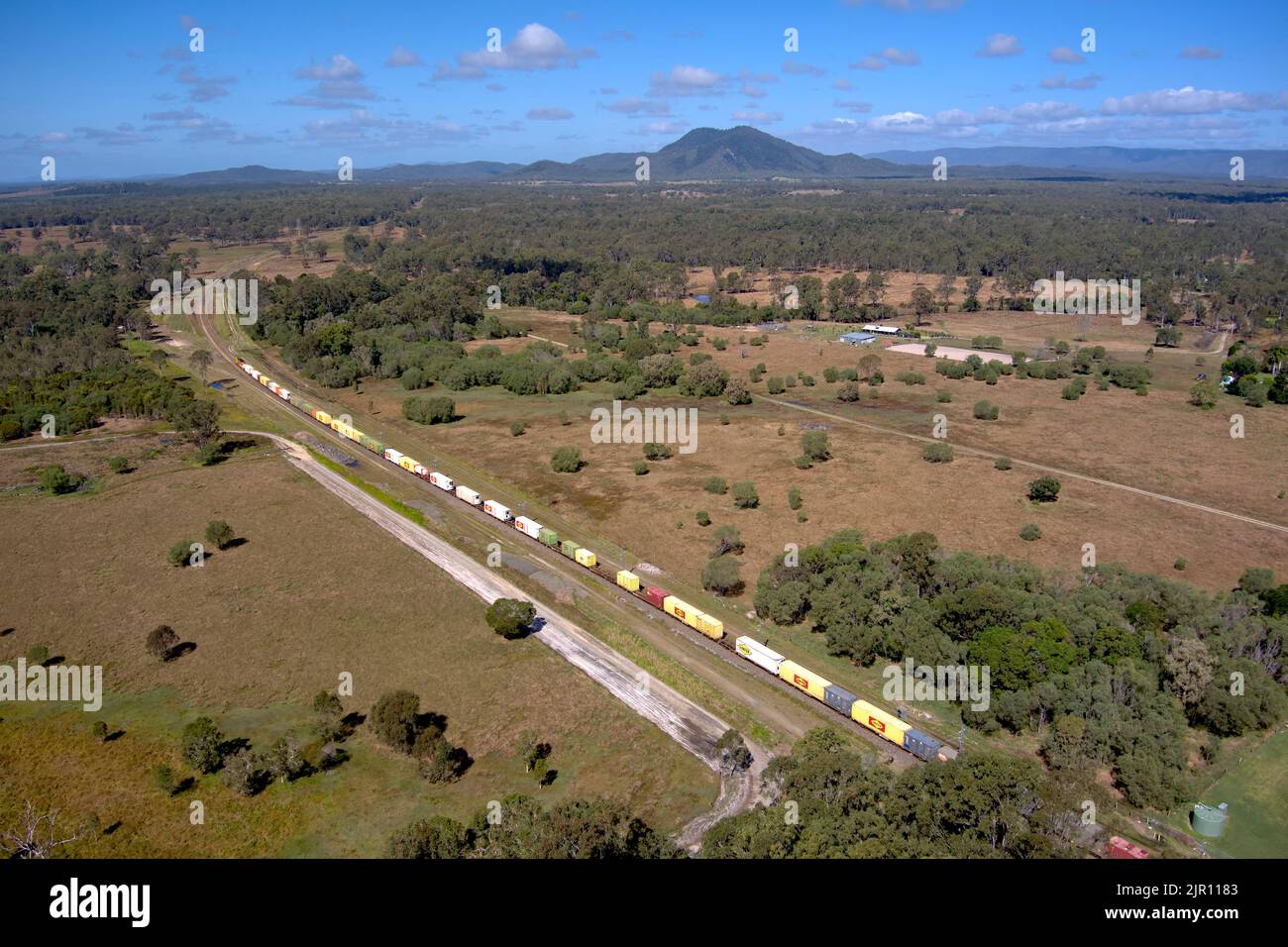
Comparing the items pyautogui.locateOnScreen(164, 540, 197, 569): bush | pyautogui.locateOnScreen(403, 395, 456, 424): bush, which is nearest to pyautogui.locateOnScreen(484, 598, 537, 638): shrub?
pyautogui.locateOnScreen(164, 540, 197, 569): bush

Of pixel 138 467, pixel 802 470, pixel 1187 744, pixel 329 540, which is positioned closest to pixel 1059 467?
pixel 802 470

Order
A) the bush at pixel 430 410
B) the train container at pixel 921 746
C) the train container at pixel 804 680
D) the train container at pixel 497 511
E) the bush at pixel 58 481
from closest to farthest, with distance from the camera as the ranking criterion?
1. the train container at pixel 921 746
2. the train container at pixel 804 680
3. the train container at pixel 497 511
4. the bush at pixel 58 481
5. the bush at pixel 430 410

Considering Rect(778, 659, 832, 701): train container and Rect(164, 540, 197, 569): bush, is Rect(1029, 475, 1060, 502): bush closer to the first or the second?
Rect(778, 659, 832, 701): train container

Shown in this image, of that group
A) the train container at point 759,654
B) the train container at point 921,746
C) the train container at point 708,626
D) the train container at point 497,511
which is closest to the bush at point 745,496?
the train container at point 497,511

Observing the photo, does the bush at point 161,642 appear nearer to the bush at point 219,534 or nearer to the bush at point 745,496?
the bush at point 219,534
